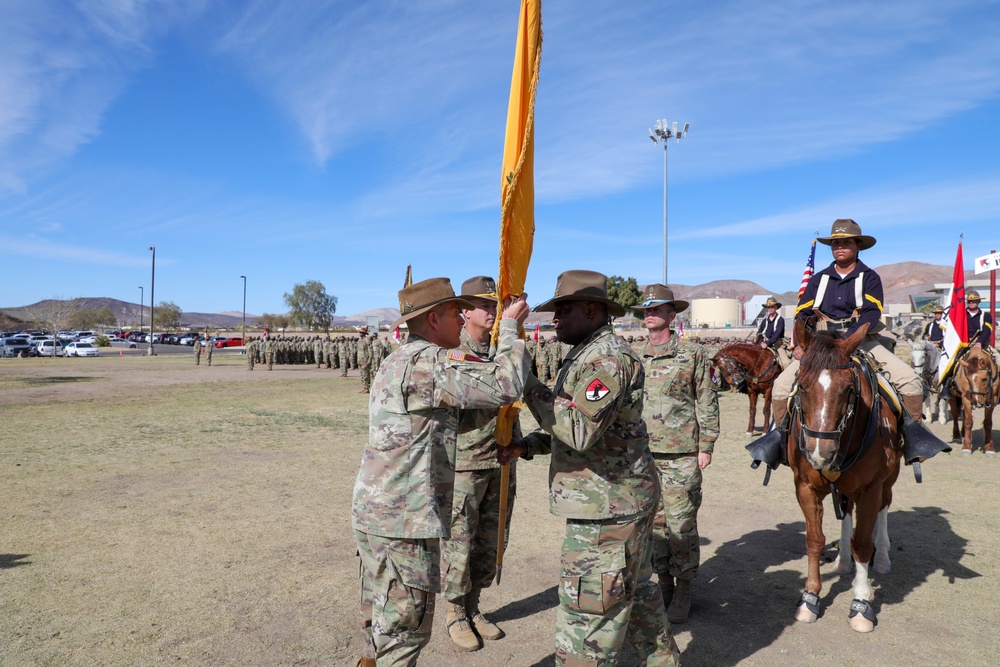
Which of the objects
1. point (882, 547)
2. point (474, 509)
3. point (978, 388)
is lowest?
point (882, 547)

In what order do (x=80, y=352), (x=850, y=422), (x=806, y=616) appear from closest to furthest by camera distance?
(x=850, y=422) → (x=806, y=616) → (x=80, y=352)

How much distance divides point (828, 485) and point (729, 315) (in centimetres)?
10554

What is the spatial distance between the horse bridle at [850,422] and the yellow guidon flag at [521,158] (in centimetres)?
201

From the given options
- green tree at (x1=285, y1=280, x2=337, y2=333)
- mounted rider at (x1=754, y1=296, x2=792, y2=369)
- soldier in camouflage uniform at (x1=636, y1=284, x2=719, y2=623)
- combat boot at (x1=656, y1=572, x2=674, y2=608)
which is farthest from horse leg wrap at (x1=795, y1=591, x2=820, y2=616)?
green tree at (x1=285, y1=280, x2=337, y2=333)

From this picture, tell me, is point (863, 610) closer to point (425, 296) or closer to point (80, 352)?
point (425, 296)

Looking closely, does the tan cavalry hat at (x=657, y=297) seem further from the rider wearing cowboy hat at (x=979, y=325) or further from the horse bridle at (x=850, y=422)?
the rider wearing cowboy hat at (x=979, y=325)

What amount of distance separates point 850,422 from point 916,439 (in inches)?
31.7

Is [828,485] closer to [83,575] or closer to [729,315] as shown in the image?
[83,575]

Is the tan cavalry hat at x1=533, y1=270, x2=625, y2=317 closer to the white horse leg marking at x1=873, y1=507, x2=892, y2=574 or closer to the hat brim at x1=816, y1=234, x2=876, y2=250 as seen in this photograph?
the hat brim at x1=816, y1=234, x2=876, y2=250

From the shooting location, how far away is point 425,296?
317 cm

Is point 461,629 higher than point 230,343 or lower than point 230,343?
lower

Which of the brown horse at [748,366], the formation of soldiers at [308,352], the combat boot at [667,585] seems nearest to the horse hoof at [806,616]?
the combat boot at [667,585]

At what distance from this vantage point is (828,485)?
463cm

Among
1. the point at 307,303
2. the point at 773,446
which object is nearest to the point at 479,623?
the point at 773,446
